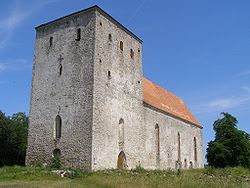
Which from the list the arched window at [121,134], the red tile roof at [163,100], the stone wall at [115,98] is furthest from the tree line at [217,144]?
the arched window at [121,134]

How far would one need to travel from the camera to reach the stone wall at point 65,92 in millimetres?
23984

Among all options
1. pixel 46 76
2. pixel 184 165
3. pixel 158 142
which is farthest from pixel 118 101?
pixel 184 165

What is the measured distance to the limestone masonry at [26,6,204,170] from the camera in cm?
2409

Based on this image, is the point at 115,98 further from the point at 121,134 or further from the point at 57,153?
the point at 57,153

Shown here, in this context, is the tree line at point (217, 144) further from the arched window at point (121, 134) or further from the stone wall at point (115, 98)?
the arched window at point (121, 134)

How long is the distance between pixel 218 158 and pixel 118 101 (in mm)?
18252

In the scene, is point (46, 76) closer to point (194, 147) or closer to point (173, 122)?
point (173, 122)

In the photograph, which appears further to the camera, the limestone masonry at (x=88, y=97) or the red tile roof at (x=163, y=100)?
the red tile roof at (x=163, y=100)

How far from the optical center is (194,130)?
4288cm

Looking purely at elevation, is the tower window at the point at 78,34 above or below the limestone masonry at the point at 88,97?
above

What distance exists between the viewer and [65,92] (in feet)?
83.4

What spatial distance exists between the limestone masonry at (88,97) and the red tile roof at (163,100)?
341 centimetres

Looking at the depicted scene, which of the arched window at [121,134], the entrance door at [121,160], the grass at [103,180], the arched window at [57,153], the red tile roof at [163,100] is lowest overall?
the grass at [103,180]

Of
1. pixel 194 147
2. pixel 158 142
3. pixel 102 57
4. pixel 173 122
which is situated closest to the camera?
pixel 102 57
